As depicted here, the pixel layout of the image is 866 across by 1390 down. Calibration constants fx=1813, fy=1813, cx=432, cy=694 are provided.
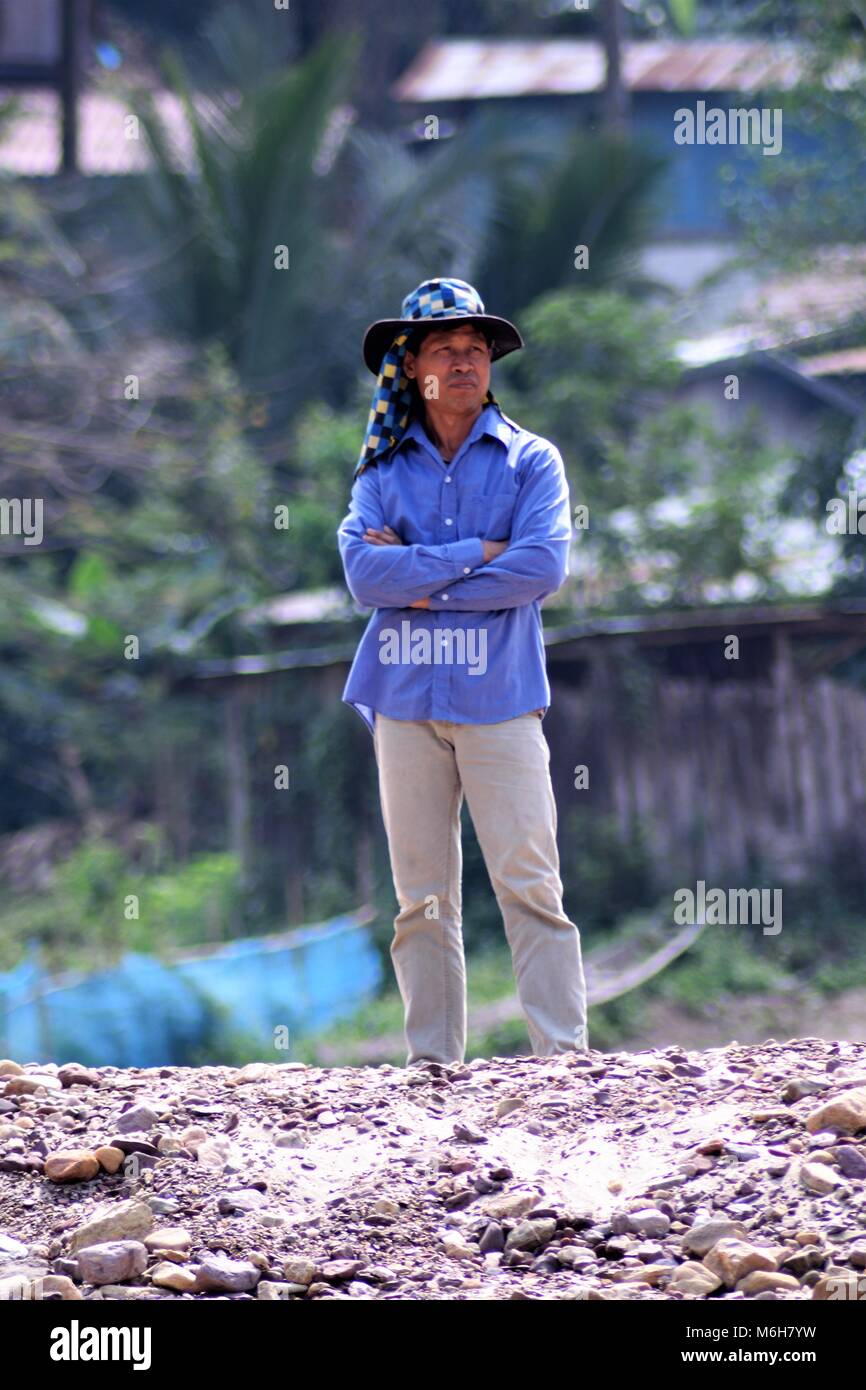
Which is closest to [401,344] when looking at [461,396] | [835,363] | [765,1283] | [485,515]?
[461,396]

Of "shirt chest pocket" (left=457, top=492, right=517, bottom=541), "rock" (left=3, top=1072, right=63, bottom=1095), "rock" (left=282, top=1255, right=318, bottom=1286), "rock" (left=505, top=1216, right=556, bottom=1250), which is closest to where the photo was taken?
"rock" (left=282, top=1255, right=318, bottom=1286)

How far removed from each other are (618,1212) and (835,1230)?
1.29 ft

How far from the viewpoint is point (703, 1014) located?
11.1 meters

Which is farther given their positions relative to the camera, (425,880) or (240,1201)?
(425,880)

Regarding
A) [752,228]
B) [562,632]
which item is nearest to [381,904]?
[562,632]

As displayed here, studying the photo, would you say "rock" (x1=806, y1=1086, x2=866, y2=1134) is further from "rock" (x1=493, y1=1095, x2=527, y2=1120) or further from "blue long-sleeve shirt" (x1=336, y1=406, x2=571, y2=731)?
"blue long-sleeve shirt" (x1=336, y1=406, x2=571, y2=731)

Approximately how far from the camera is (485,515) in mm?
4754

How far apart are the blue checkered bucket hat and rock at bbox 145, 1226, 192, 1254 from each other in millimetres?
2178

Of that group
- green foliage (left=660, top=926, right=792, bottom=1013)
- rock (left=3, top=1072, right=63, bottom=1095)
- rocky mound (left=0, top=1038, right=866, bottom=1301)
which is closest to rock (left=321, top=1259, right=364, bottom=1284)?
rocky mound (left=0, top=1038, right=866, bottom=1301)

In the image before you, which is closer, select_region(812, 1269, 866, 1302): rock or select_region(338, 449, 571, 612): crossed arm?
select_region(812, 1269, 866, 1302): rock

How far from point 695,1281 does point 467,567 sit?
2.10 m

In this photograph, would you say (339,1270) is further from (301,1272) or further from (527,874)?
(527,874)

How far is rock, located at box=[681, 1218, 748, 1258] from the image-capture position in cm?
312

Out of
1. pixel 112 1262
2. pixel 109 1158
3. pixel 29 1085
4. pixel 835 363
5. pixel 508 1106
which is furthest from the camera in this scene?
pixel 835 363
